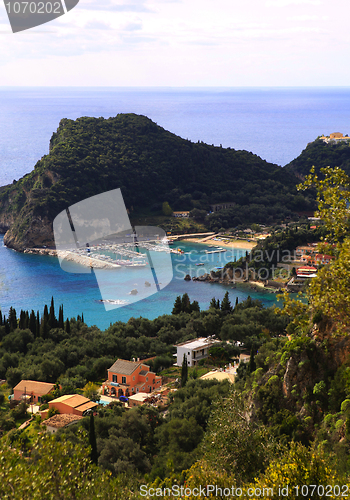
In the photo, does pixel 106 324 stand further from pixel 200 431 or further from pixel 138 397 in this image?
pixel 200 431

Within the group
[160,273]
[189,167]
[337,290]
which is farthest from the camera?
[189,167]

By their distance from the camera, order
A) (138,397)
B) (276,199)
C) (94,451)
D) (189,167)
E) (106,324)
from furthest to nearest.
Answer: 1. (189,167)
2. (276,199)
3. (106,324)
4. (138,397)
5. (94,451)

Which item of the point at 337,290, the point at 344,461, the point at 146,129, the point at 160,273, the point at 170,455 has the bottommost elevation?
the point at 160,273

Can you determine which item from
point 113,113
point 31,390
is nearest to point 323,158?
point 31,390

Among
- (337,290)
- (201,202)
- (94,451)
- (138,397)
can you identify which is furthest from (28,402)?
(201,202)

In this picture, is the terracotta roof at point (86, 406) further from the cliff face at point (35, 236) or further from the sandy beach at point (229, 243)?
the cliff face at point (35, 236)

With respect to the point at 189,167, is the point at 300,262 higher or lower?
lower

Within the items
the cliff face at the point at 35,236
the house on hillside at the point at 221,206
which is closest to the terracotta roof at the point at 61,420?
the cliff face at the point at 35,236

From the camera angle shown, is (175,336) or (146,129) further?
(146,129)

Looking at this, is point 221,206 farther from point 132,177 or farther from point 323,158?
point 323,158
